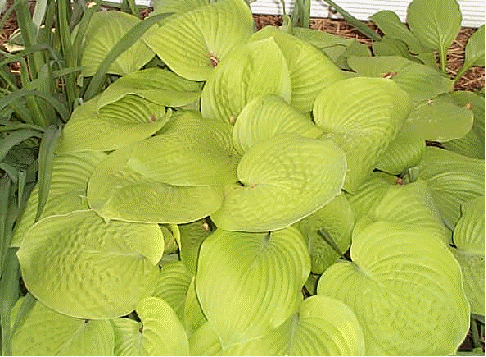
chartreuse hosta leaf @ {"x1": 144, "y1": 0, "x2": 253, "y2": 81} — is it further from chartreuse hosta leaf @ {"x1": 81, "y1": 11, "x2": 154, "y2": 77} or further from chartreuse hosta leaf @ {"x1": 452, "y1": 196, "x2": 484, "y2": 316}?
chartreuse hosta leaf @ {"x1": 452, "y1": 196, "x2": 484, "y2": 316}

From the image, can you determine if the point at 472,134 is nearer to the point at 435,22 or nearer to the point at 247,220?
the point at 435,22

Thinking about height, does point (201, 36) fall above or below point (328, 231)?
above

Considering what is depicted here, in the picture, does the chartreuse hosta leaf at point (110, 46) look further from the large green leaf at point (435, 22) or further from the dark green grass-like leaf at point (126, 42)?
the large green leaf at point (435, 22)

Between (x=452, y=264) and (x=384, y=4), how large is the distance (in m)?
0.61

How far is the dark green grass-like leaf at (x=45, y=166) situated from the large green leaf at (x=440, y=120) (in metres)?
0.30

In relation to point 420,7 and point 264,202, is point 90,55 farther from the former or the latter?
point 420,7

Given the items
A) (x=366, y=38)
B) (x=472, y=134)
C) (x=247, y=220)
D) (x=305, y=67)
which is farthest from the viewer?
(x=366, y=38)

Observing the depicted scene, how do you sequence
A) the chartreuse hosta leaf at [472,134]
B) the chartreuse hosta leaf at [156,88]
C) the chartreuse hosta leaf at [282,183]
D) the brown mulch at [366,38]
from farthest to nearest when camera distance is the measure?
the brown mulch at [366,38] < the chartreuse hosta leaf at [472,134] < the chartreuse hosta leaf at [156,88] < the chartreuse hosta leaf at [282,183]

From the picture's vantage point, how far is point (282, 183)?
532 mm

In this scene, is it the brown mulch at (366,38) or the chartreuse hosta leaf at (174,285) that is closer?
the chartreuse hosta leaf at (174,285)

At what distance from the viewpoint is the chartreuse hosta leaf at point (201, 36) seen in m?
0.65

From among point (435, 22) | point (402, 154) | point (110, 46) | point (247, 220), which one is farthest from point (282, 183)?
point (435, 22)

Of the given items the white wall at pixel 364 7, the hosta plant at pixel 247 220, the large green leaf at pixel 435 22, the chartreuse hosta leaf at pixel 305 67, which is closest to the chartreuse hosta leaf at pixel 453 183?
the hosta plant at pixel 247 220

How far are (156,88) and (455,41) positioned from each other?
0.52 m
